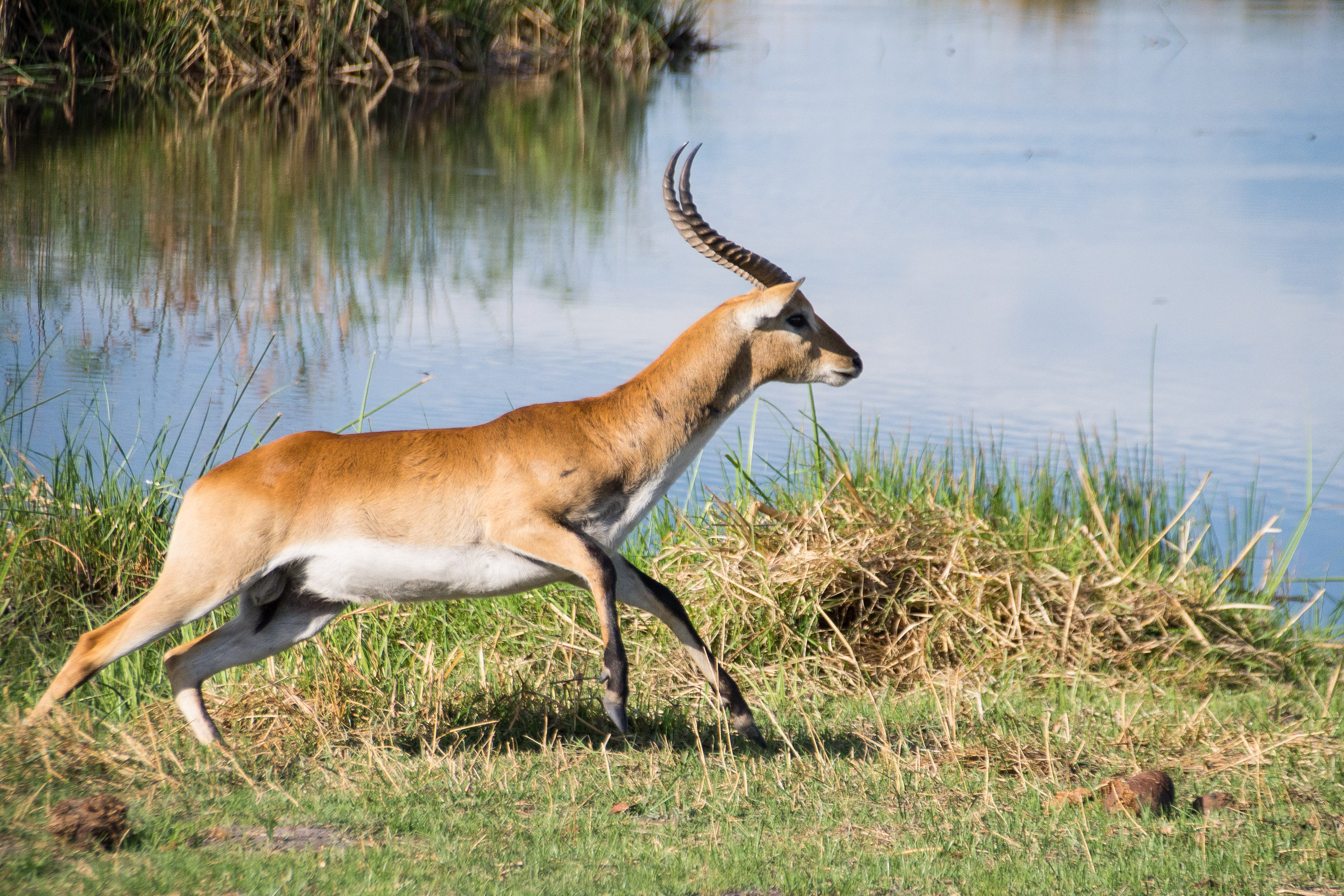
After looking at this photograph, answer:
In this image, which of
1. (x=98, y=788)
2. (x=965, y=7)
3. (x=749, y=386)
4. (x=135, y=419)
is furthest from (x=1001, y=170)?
(x=965, y=7)

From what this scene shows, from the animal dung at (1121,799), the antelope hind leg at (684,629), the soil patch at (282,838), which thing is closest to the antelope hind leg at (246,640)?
the soil patch at (282,838)

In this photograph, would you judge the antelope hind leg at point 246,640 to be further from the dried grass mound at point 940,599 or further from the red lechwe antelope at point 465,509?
the dried grass mound at point 940,599

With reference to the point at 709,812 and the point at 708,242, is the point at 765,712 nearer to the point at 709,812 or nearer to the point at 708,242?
the point at 709,812

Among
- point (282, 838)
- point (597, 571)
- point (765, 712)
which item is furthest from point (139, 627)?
point (765, 712)

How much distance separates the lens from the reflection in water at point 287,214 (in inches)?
427

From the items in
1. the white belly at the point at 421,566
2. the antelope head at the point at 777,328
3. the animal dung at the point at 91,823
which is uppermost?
the antelope head at the point at 777,328

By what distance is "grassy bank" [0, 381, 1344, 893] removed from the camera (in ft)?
12.7

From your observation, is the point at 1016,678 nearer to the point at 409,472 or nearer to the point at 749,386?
the point at 749,386

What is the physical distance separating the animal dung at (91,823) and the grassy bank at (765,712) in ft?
0.15

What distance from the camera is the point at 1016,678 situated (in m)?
6.05

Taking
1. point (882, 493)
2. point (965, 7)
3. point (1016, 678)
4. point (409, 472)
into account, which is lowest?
point (1016, 678)

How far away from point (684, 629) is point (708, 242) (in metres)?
1.37

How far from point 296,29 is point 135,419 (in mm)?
13767

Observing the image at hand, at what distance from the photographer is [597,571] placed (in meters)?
4.33
